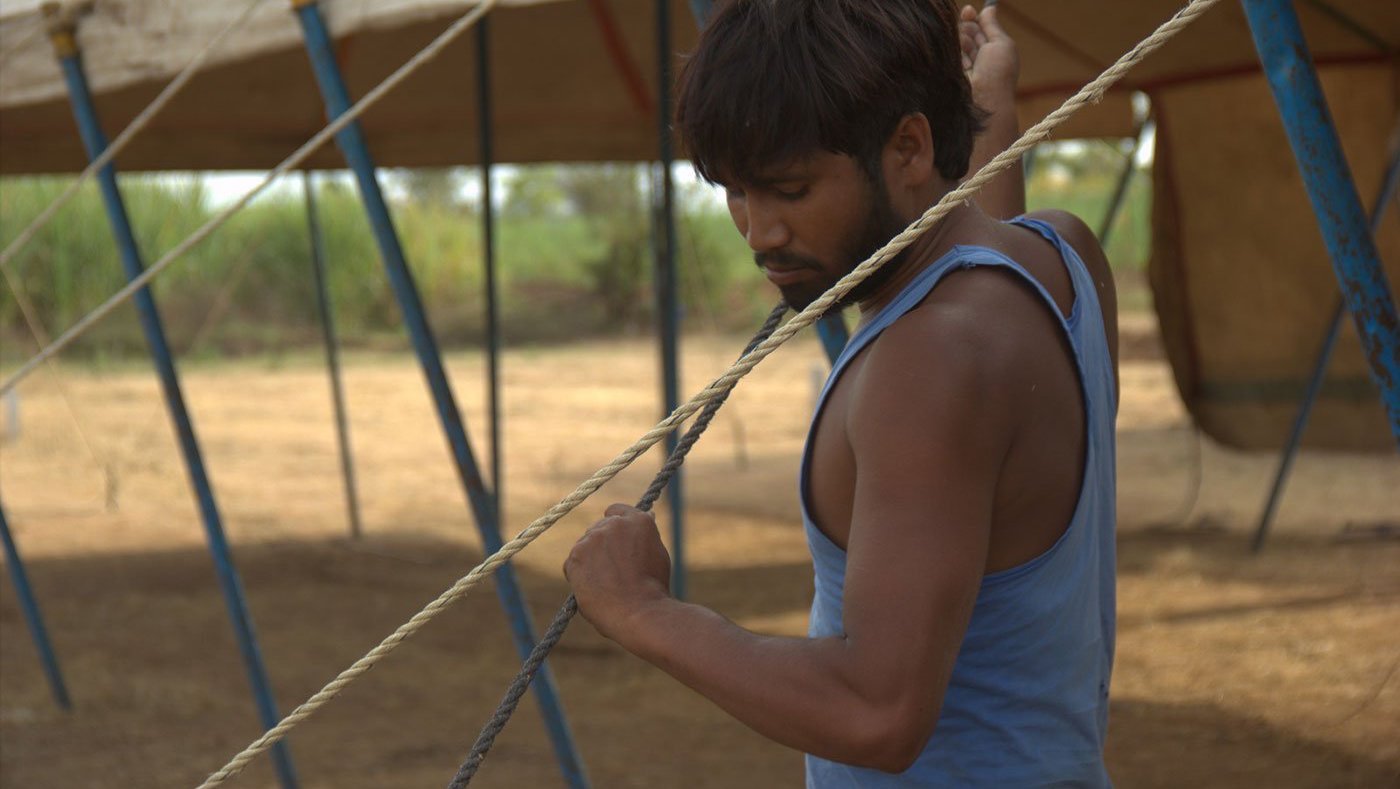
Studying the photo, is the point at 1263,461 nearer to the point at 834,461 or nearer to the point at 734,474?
the point at 734,474

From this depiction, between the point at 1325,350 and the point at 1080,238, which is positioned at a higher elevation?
the point at 1080,238

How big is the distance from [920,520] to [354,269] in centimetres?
1705

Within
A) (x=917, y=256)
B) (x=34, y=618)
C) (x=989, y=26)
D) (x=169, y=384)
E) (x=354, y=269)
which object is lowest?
(x=354, y=269)

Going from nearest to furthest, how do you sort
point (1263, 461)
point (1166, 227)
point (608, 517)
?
1. point (608, 517)
2. point (1166, 227)
3. point (1263, 461)

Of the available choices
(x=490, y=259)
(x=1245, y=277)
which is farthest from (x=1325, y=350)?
(x=490, y=259)

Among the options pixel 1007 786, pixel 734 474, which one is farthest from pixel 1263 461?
pixel 1007 786

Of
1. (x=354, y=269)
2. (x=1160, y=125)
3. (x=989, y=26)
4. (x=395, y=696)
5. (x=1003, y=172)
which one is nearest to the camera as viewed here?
(x=1003, y=172)

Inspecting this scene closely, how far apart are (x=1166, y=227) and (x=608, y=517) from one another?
4970 mm

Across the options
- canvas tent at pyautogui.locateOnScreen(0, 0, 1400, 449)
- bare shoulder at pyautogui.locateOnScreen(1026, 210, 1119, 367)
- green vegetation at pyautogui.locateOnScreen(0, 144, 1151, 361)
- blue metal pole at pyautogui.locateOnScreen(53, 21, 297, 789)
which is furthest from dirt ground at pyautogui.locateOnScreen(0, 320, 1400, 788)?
green vegetation at pyautogui.locateOnScreen(0, 144, 1151, 361)

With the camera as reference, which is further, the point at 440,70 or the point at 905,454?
the point at 440,70

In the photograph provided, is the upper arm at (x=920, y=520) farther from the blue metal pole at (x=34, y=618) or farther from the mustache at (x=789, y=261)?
the blue metal pole at (x=34, y=618)

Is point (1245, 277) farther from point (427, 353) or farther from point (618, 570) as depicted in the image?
point (618, 570)

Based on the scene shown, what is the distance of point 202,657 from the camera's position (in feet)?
17.0

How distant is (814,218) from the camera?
42.0 inches
